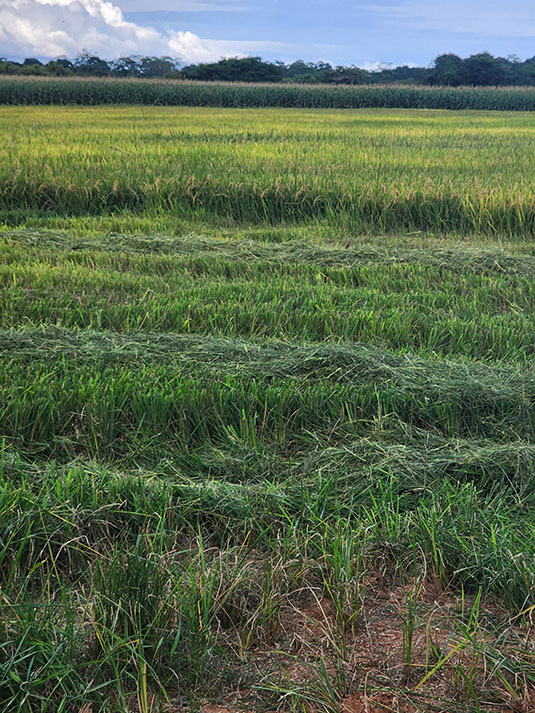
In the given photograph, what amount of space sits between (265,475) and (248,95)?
1383 inches

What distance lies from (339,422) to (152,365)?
1029mm

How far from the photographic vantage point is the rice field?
4.71 feet

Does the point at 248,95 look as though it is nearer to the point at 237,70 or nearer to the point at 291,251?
the point at 237,70

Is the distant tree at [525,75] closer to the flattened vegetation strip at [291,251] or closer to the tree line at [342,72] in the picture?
the tree line at [342,72]

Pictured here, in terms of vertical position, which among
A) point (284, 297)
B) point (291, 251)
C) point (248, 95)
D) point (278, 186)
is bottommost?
point (284, 297)

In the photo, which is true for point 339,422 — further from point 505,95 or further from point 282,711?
point 505,95

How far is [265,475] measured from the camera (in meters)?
2.34

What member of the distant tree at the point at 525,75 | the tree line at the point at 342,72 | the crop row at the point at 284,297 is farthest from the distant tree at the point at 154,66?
the crop row at the point at 284,297

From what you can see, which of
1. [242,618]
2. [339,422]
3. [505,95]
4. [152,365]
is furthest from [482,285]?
[505,95]

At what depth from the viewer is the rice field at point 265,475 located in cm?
144

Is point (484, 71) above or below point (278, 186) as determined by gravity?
above

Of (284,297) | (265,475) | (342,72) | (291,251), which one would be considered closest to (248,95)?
(342,72)

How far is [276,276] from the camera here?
4699 mm

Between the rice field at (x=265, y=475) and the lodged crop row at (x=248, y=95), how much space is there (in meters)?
30.9
